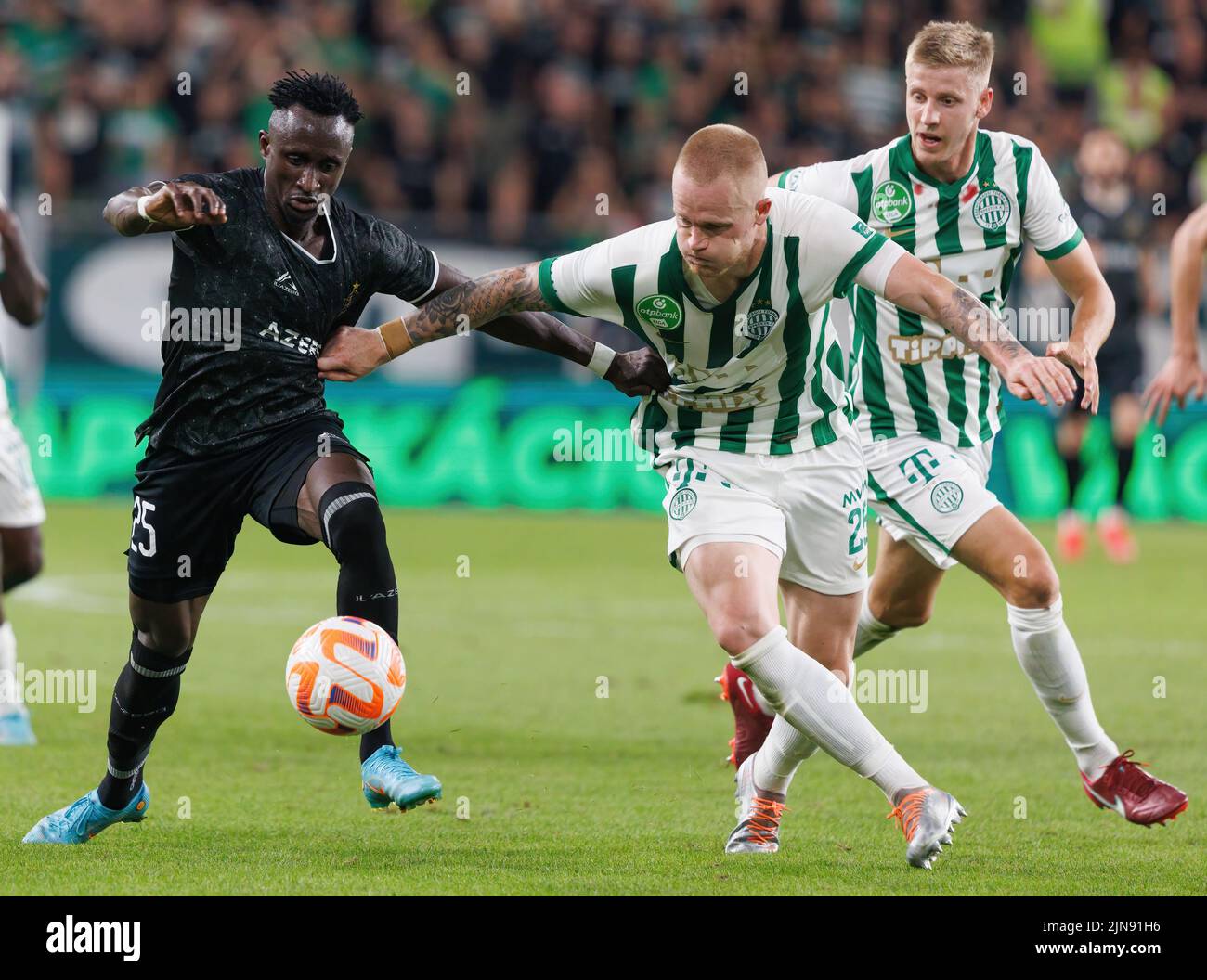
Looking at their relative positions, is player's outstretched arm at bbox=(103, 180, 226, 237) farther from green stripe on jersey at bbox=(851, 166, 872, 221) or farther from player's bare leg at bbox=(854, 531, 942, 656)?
player's bare leg at bbox=(854, 531, 942, 656)

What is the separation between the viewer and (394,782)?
541cm

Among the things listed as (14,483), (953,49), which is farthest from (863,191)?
(14,483)

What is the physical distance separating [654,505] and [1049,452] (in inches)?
142

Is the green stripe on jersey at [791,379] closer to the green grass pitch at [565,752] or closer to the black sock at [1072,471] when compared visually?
the green grass pitch at [565,752]

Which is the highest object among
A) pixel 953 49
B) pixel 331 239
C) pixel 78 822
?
pixel 953 49

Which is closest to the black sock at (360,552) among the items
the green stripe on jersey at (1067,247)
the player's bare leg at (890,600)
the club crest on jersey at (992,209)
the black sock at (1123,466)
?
the player's bare leg at (890,600)

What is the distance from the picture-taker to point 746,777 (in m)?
6.04

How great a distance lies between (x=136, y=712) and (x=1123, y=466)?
11.0 m

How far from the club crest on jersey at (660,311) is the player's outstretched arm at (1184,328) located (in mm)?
1730

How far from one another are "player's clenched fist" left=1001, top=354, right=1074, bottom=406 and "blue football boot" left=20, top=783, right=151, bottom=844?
3050mm

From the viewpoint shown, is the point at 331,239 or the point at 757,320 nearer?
the point at 757,320

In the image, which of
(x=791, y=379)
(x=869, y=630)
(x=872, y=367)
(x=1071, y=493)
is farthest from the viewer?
(x=1071, y=493)

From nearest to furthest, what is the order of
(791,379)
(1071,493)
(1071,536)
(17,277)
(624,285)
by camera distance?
1. (624,285)
2. (791,379)
3. (17,277)
4. (1071,536)
5. (1071,493)

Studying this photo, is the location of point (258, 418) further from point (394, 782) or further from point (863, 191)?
point (863, 191)
